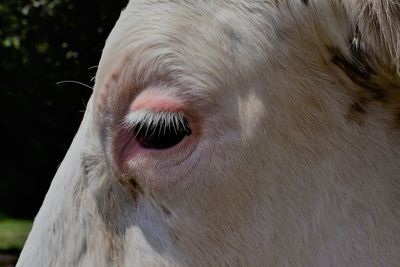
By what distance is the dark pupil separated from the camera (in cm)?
227

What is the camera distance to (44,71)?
1396 cm

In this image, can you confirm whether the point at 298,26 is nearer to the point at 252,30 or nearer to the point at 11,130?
the point at 252,30

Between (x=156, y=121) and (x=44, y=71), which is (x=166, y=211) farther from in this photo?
(x=44, y=71)

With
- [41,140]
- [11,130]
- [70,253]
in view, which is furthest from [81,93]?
[70,253]

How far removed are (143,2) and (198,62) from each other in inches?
11.9

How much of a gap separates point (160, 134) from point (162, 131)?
1cm

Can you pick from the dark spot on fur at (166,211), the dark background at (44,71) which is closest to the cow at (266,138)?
the dark spot on fur at (166,211)

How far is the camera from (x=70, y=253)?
240cm

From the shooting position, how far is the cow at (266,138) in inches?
86.0

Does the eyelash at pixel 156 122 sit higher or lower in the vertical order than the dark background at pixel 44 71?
higher

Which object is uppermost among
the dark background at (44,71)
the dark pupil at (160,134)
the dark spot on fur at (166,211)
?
the dark pupil at (160,134)

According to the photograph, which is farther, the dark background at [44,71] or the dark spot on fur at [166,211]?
the dark background at [44,71]

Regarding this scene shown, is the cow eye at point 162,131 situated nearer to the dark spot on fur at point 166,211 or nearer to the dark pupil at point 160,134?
the dark pupil at point 160,134

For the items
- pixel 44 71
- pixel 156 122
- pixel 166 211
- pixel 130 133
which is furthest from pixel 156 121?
pixel 44 71
